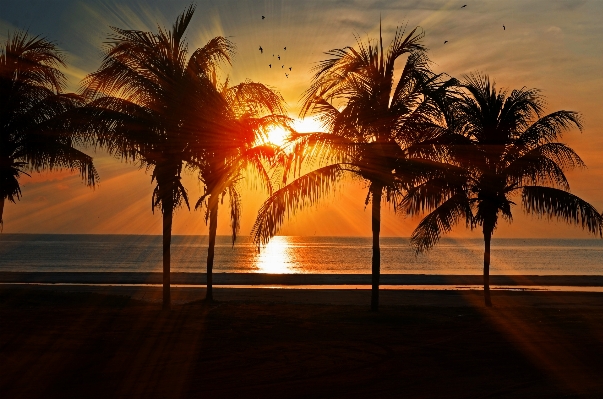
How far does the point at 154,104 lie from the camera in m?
17.6

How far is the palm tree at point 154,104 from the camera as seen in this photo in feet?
56.2

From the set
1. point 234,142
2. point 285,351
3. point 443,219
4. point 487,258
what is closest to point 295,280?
point 487,258

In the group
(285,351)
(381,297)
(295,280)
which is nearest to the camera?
(285,351)

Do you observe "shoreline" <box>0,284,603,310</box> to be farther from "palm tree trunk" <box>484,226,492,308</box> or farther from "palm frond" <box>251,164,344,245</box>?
"palm frond" <box>251,164,344,245</box>

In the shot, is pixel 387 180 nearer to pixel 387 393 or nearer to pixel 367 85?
pixel 367 85

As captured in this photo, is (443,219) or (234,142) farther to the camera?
(443,219)

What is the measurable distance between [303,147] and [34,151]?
7898 millimetres

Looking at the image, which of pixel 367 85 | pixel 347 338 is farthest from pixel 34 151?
pixel 347 338

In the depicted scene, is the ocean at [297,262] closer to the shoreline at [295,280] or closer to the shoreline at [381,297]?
the shoreline at [295,280]

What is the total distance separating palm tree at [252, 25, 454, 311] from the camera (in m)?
16.6

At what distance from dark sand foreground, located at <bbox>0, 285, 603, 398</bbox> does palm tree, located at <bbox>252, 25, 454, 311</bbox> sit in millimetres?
3644

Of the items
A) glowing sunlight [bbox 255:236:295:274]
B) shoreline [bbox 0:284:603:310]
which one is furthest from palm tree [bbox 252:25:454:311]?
glowing sunlight [bbox 255:236:295:274]

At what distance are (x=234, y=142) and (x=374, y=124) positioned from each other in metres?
3.86

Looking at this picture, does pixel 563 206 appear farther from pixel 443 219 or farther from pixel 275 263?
pixel 275 263
